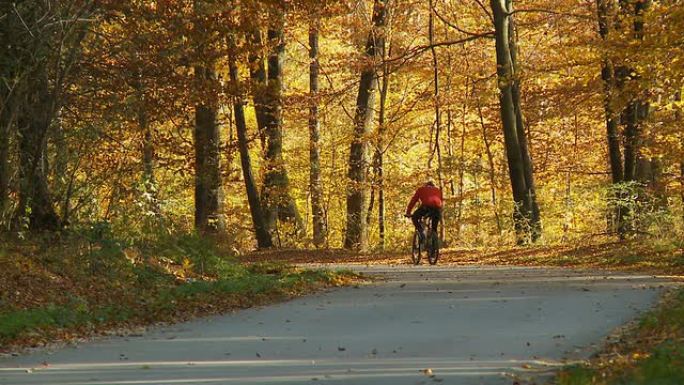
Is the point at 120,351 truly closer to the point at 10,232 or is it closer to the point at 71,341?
the point at 71,341

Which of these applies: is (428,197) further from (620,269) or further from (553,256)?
(620,269)

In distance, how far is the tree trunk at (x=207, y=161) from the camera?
20875mm

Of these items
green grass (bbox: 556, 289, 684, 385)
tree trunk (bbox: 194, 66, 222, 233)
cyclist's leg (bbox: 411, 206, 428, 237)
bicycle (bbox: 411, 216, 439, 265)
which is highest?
tree trunk (bbox: 194, 66, 222, 233)

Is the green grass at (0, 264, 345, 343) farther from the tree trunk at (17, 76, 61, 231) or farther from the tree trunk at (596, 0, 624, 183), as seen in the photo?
the tree trunk at (596, 0, 624, 183)

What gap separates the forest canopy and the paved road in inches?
186

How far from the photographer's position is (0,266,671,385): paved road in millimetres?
7961

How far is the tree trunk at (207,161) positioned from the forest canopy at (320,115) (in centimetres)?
9

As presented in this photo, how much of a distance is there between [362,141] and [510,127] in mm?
5662

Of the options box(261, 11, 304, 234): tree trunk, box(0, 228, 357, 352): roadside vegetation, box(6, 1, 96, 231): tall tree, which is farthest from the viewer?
box(261, 11, 304, 234): tree trunk

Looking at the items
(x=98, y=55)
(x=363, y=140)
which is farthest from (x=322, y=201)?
(x=98, y=55)

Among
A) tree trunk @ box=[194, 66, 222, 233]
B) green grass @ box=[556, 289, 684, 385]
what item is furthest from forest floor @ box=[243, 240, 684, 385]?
tree trunk @ box=[194, 66, 222, 233]

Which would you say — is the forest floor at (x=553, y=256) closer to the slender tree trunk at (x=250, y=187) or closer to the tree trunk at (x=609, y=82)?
the slender tree trunk at (x=250, y=187)

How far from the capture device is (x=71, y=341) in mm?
10109

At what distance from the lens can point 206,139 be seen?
2425 centimetres
